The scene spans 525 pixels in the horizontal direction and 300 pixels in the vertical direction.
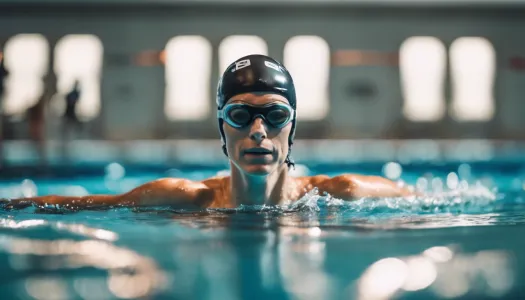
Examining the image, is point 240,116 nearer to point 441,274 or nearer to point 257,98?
point 257,98

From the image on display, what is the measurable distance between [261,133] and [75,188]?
4.88m

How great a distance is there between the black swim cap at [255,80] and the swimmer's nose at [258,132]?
0.60ft

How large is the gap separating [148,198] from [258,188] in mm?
584

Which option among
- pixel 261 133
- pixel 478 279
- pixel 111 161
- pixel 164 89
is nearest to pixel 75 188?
pixel 111 161

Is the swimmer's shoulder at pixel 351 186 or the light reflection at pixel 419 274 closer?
the light reflection at pixel 419 274

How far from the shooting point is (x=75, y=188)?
6922 mm

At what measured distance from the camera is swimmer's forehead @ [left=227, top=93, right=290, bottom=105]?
2607 millimetres

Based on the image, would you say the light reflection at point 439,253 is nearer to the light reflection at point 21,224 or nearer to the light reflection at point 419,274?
the light reflection at point 419,274

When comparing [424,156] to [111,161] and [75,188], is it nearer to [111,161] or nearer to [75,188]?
[111,161]

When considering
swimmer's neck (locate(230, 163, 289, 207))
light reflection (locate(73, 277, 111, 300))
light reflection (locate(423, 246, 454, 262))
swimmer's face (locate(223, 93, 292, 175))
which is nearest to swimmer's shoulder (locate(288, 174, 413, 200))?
swimmer's neck (locate(230, 163, 289, 207))

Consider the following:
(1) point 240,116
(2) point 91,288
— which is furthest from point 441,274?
(1) point 240,116

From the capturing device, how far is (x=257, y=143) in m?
2.54

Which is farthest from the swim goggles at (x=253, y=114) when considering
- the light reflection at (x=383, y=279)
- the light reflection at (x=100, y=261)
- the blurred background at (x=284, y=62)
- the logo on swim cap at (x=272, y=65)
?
the blurred background at (x=284, y=62)

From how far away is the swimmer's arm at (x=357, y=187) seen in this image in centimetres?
307
